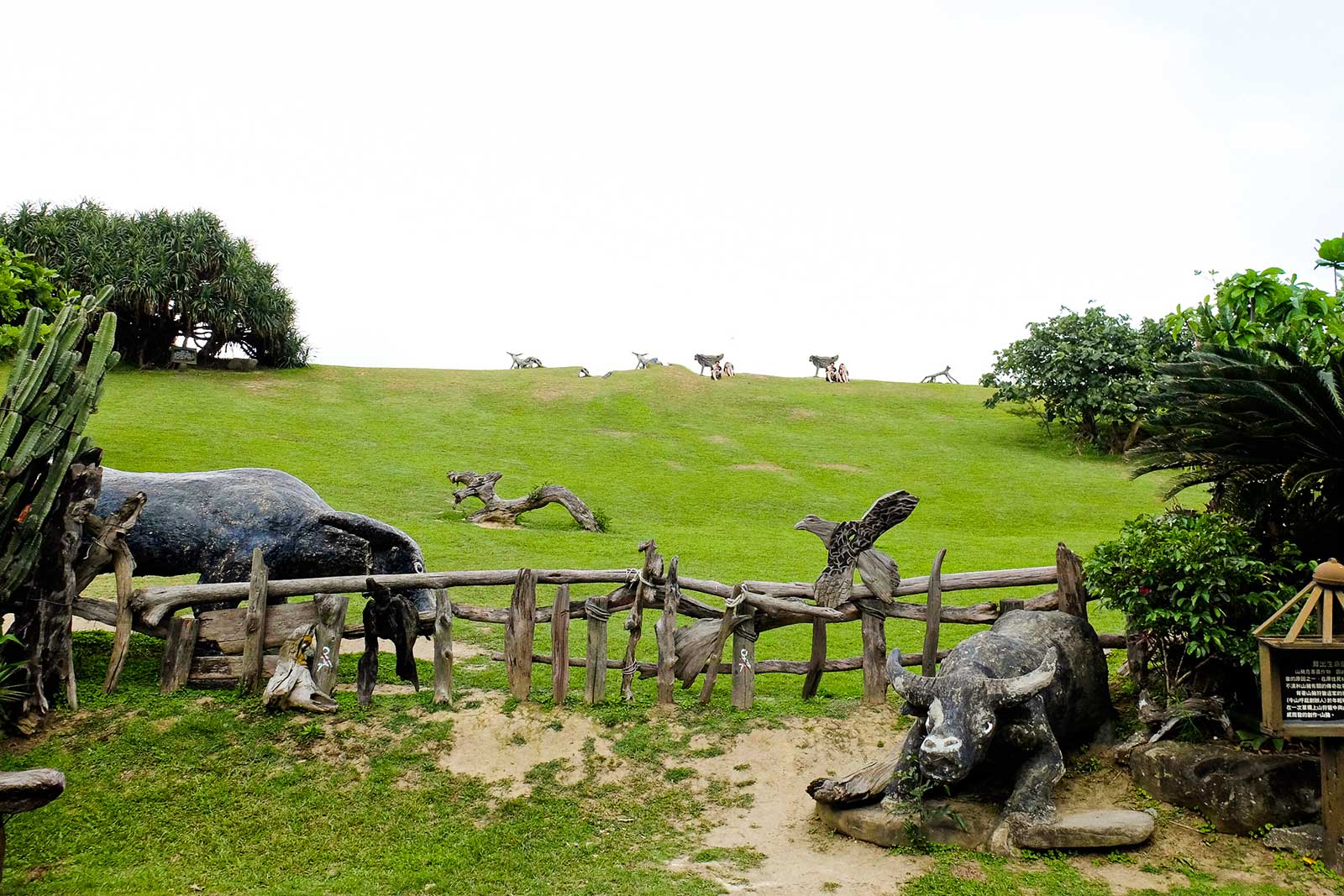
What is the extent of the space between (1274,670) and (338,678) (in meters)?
8.84

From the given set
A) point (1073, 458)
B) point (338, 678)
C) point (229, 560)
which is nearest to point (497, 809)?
point (338, 678)

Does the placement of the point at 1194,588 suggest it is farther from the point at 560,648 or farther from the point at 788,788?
the point at 560,648

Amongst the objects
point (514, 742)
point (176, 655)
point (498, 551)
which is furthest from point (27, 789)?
point (498, 551)

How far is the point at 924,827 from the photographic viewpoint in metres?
7.32

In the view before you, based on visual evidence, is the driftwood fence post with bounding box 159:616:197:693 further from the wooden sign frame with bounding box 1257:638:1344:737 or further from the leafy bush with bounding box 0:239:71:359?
the wooden sign frame with bounding box 1257:638:1344:737

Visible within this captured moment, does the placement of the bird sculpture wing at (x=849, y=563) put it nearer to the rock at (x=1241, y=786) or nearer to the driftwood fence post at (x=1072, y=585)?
the driftwood fence post at (x=1072, y=585)

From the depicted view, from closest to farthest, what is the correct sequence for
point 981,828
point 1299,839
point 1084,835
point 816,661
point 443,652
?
point 1299,839, point 1084,835, point 981,828, point 443,652, point 816,661

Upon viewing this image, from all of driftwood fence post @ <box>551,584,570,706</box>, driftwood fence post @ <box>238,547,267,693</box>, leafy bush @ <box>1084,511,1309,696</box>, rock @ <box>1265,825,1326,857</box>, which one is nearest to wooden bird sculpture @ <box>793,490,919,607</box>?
leafy bush @ <box>1084,511,1309,696</box>

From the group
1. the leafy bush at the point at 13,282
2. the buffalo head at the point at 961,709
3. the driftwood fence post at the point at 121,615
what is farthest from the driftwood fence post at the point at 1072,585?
the leafy bush at the point at 13,282

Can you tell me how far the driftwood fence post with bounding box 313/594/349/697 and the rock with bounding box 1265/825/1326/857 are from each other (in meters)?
8.09

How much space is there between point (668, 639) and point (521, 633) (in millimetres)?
1515

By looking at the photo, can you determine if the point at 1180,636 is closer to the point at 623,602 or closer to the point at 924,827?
the point at 924,827

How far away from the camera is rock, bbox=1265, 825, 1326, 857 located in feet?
22.4

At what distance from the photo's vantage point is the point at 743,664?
9.88m
